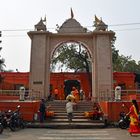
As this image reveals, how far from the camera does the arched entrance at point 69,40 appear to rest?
2597 cm

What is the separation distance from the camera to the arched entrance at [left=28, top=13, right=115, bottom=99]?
85.2 ft

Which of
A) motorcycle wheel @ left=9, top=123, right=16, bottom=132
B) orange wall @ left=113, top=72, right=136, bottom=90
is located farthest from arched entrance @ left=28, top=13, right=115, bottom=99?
motorcycle wheel @ left=9, top=123, right=16, bottom=132

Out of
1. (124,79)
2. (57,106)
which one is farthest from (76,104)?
(124,79)

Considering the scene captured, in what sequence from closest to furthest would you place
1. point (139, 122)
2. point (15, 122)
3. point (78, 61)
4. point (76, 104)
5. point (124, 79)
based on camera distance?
point (139, 122)
point (15, 122)
point (76, 104)
point (124, 79)
point (78, 61)

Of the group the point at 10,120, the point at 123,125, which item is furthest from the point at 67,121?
the point at 10,120

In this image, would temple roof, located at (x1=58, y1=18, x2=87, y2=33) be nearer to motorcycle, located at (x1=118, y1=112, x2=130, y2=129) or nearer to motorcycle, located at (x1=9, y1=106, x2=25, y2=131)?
motorcycle, located at (x1=118, y1=112, x2=130, y2=129)

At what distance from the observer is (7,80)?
1435 inches

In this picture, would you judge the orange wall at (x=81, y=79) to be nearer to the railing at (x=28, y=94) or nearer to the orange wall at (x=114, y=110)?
the railing at (x=28, y=94)

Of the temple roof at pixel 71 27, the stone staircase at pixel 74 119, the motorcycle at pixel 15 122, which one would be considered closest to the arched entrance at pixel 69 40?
the temple roof at pixel 71 27

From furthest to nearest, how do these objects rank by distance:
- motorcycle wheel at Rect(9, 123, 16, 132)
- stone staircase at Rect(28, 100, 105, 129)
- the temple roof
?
the temple roof → stone staircase at Rect(28, 100, 105, 129) → motorcycle wheel at Rect(9, 123, 16, 132)

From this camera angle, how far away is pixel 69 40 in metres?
27.1

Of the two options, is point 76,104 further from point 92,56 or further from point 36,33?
point 36,33

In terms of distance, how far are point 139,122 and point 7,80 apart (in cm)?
2469

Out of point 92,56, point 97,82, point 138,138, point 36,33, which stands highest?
point 36,33
